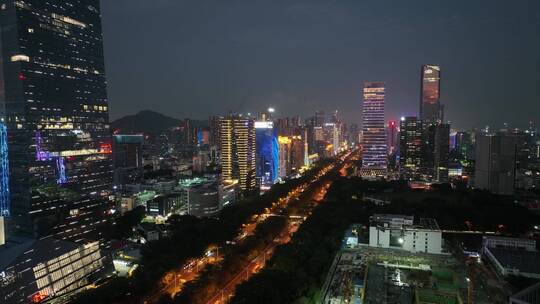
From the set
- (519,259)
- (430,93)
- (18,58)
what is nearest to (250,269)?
(519,259)

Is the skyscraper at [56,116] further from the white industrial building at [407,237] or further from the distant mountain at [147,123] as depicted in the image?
the distant mountain at [147,123]

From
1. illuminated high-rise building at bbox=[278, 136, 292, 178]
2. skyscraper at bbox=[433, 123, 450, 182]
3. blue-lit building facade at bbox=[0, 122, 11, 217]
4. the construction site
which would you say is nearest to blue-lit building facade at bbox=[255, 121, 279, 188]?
illuminated high-rise building at bbox=[278, 136, 292, 178]

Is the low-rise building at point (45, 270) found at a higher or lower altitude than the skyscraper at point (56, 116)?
lower

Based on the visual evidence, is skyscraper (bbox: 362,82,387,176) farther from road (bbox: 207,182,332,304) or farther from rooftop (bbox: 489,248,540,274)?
rooftop (bbox: 489,248,540,274)

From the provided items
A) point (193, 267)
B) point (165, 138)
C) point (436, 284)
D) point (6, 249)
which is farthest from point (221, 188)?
point (165, 138)

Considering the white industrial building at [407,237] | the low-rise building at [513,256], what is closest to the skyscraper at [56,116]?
the white industrial building at [407,237]

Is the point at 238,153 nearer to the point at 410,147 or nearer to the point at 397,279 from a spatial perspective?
the point at 410,147
